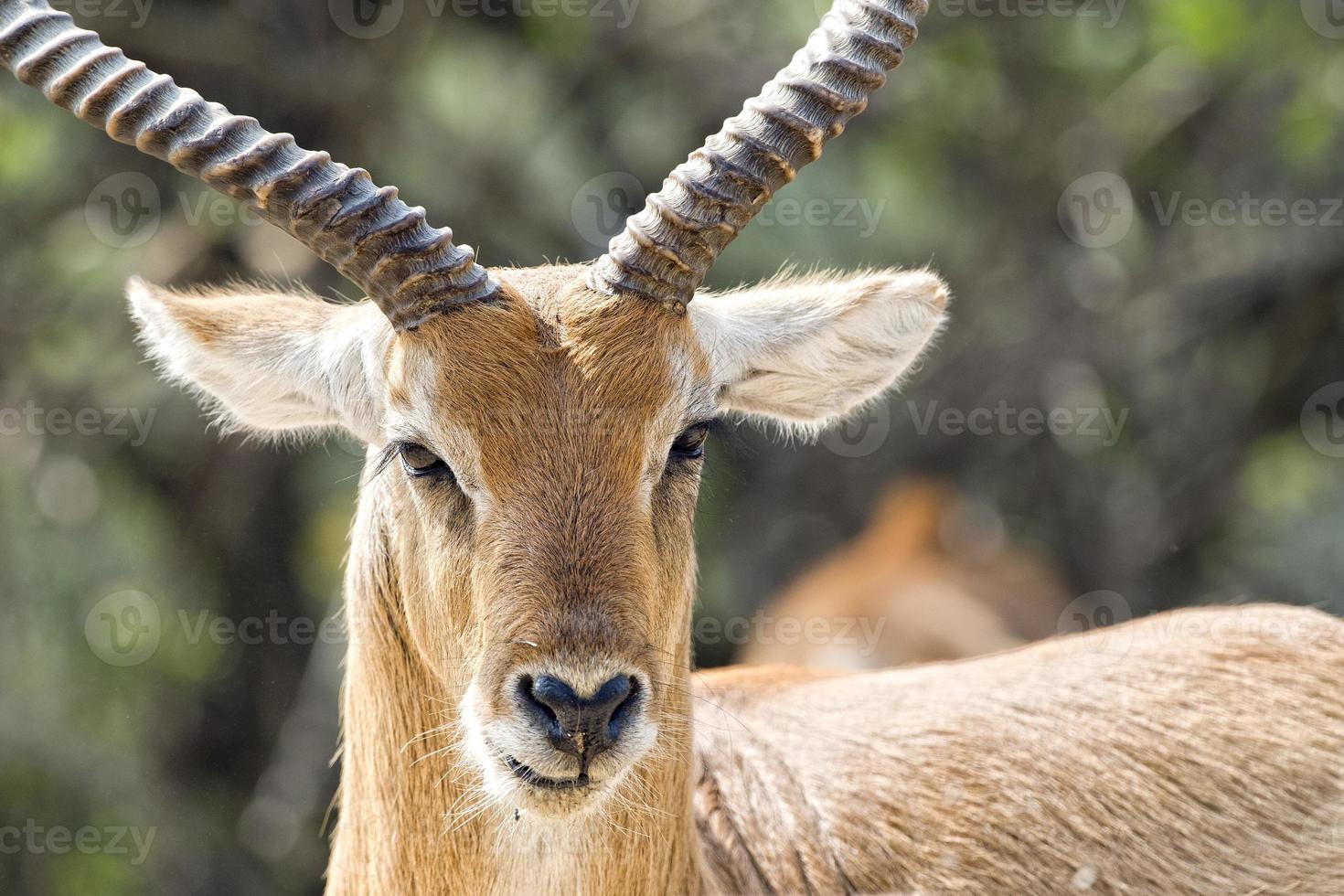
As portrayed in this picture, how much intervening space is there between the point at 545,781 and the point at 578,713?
28cm

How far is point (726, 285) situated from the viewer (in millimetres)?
15555

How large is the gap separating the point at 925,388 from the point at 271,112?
702cm

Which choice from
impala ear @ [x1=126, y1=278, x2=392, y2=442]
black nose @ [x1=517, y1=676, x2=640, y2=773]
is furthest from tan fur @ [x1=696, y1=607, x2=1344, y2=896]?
impala ear @ [x1=126, y1=278, x2=392, y2=442]

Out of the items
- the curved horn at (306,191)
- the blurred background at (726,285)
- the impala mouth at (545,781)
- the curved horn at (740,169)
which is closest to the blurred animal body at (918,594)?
the blurred background at (726,285)

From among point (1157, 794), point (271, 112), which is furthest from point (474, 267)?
point (271, 112)

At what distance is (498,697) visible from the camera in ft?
15.5

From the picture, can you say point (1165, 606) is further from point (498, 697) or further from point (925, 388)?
point (498, 697)

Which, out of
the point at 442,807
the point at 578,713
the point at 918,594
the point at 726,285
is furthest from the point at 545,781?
the point at 726,285

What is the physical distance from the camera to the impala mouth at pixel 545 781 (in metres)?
4.71

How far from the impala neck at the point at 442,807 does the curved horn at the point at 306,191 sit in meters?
0.95

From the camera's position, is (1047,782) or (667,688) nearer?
(667,688)

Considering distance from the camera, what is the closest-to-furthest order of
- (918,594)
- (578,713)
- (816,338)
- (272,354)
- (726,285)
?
1. (578,713)
2. (272,354)
3. (816,338)
4. (918,594)
5. (726,285)

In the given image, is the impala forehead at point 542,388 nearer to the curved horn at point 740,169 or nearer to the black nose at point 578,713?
the curved horn at point 740,169

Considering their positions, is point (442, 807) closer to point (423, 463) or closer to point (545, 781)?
point (545, 781)
